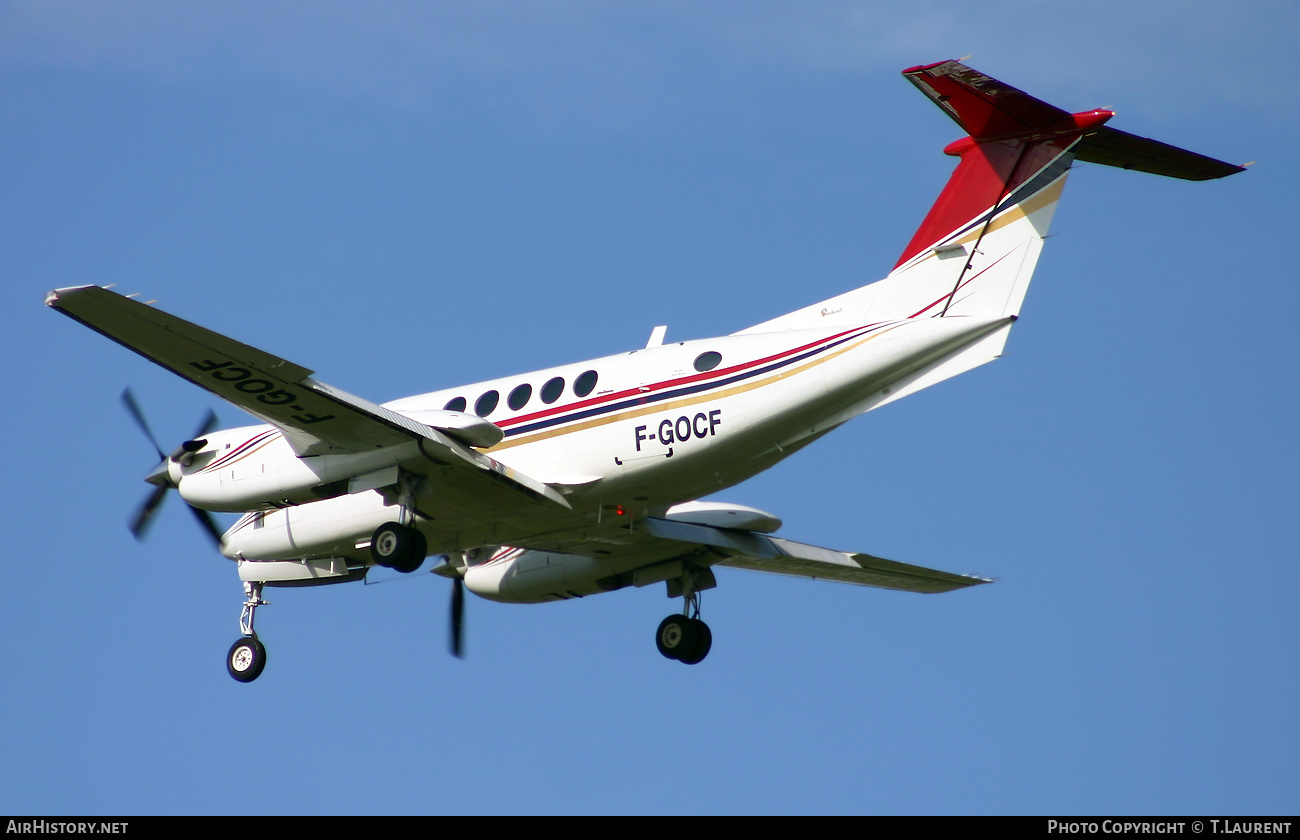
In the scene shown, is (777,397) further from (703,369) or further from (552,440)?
(552,440)

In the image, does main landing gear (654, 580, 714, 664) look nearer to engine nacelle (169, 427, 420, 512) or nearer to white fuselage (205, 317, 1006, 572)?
white fuselage (205, 317, 1006, 572)

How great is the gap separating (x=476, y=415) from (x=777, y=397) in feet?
16.4

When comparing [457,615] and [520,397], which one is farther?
[457,615]

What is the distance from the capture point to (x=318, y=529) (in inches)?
936

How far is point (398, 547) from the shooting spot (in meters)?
21.3

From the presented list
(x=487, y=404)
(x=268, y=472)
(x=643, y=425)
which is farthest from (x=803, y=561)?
(x=268, y=472)

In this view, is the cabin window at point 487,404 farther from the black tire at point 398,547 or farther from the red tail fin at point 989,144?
the red tail fin at point 989,144

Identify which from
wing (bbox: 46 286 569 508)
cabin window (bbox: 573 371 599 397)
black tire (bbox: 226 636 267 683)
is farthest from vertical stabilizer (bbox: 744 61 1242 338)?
black tire (bbox: 226 636 267 683)

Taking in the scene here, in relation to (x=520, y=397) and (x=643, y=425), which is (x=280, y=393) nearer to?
(x=520, y=397)

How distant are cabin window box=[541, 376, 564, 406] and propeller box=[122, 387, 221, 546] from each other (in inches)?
227

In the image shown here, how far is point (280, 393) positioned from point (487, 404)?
3.72 m

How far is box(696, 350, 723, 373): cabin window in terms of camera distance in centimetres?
2133
